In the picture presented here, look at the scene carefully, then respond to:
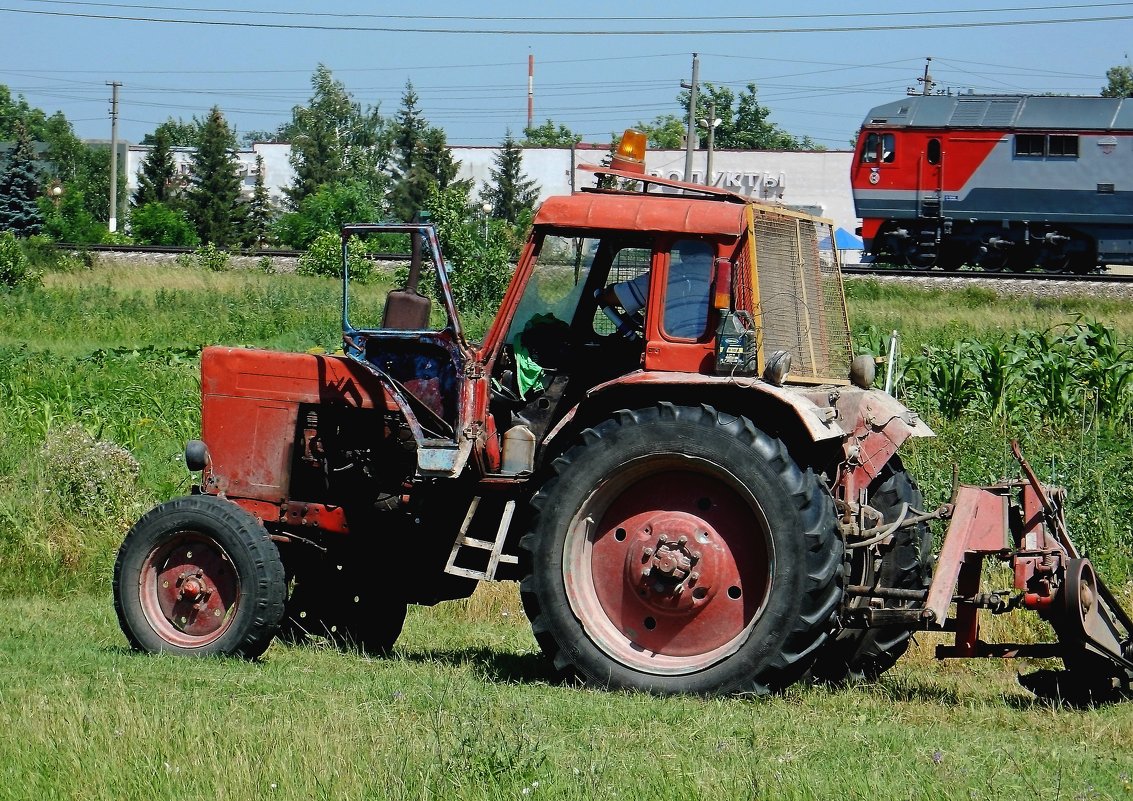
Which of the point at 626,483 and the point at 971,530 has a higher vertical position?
the point at 626,483

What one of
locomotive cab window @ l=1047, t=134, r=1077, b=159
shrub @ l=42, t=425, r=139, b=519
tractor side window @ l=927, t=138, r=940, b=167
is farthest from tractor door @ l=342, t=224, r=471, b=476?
locomotive cab window @ l=1047, t=134, r=1077, b=159

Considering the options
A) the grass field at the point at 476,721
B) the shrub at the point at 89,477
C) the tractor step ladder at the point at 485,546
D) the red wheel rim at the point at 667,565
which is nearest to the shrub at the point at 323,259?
the shrub at the point at 89,477

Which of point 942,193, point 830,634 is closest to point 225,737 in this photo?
point 830,634

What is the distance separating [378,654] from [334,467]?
1255 mm

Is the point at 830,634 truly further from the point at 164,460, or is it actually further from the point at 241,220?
the point at 241,220

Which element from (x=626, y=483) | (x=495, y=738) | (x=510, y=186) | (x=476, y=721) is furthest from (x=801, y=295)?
(x=510, y=186)

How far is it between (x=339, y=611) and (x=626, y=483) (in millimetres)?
2953

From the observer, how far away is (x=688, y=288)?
7.80 metres

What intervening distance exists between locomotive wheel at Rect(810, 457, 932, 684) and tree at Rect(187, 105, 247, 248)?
63.9m

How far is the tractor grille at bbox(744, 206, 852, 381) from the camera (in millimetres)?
7883

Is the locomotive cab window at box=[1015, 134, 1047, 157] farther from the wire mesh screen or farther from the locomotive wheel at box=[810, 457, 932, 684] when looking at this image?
the locomotive wheel at box=[810, 457, 932, 684]

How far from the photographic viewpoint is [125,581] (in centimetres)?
861

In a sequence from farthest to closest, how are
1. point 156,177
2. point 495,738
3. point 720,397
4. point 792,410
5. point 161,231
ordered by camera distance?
1. point 156,177
2. point 161,231
3. point 720,397
4. point 792,410
5. point 495,738

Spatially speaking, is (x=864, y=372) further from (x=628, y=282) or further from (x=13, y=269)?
(x=13, y=269)
